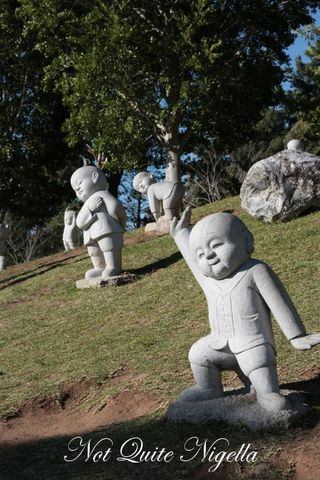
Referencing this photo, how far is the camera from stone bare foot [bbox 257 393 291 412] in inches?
181

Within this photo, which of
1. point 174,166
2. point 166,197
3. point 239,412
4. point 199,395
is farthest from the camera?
point 174,166

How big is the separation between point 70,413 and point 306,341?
2.79 metres

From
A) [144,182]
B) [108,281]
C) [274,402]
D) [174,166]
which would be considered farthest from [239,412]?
[174,166]

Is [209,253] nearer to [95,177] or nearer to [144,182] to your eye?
Answer: [95,177]

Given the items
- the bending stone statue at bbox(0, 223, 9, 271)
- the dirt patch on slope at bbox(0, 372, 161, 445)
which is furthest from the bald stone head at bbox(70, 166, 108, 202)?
the bending stone statue at bbox(0, 223, 9, 271)

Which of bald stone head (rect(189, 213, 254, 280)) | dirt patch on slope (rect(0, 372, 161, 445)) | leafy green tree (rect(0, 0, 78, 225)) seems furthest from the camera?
leafy green tree (rect(0, 0, 78, 225))

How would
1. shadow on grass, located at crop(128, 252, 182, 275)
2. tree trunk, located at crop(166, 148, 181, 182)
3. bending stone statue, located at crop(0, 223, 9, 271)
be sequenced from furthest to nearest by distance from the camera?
tree trunk, located at crop(166, 148, 181, 182), bending stone statue, located at crop(0, 223, 9, 271), shadow on grass, located at crop(128, 252, 182, 275)

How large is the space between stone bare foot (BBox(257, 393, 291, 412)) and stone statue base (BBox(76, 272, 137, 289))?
23.1 feet

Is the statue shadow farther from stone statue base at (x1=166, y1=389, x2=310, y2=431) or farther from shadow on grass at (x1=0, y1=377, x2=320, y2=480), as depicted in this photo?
stone statue base at (x1=166, y1=389, x2=310, y2=431)

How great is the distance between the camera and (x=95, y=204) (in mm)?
11406

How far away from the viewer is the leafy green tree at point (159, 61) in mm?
17312

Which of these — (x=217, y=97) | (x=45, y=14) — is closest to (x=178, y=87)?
(x=217, y=97)

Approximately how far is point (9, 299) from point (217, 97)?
28.2 ft

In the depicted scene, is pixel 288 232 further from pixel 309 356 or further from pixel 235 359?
pixel 235 359
